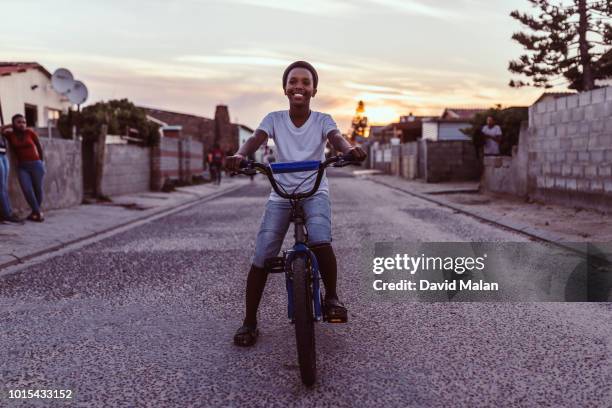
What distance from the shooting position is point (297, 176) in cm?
389

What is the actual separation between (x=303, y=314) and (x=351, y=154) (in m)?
0.91

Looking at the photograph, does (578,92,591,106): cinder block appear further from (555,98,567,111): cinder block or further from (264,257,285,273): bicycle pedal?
(264,257,285,273): bicycle pedal

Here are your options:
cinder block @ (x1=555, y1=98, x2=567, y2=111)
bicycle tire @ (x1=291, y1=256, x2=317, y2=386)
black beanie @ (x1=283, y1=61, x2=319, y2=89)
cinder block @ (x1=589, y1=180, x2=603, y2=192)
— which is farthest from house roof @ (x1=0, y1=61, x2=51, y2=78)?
bicycle tire @ (x1=291, y1=256, x2=317, y2=386)

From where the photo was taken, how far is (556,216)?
11508mm

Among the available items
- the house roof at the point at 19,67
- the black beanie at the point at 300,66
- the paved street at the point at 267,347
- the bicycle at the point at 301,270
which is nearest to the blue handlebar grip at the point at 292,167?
the bicycle at the point at 301,270

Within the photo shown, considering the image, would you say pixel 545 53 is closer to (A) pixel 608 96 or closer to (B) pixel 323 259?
(A) pixel 608 96

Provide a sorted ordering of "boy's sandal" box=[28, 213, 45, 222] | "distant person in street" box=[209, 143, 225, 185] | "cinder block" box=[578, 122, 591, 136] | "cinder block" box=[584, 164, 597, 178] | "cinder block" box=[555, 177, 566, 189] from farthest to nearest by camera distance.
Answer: "distant person in street" box=[209, 143, 225, 185] → "cinder block" box=[555, 177, 566, 189] → "cinder block" box=[578, 122, 591, 136] → "cinder block" box=[584, 164, 597, 178] → "boy's sandal" box=[28, 213, 45, 222]

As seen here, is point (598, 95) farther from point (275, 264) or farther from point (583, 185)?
point (275, 264)

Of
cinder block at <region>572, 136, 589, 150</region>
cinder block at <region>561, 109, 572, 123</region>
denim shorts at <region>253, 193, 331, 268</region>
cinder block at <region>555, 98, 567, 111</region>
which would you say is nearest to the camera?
denim shorts at <region>253, 193, 331, 268</region>

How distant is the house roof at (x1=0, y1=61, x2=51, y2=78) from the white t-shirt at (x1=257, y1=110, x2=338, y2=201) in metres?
24.9

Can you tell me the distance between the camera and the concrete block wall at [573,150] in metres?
11.5

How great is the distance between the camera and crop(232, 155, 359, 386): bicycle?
3332mm

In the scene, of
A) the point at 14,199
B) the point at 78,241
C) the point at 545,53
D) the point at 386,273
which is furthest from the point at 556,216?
the point at 545,53

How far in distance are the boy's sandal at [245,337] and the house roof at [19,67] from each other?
24974 millimetres
